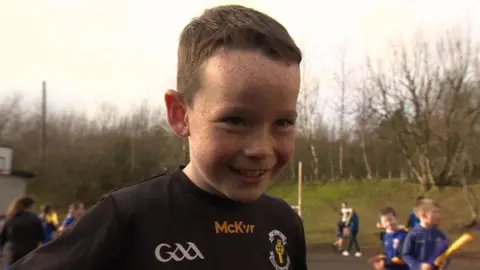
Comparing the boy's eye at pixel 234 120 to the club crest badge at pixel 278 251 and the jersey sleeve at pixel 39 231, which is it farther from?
the jersey sleeve at pixel 39 231

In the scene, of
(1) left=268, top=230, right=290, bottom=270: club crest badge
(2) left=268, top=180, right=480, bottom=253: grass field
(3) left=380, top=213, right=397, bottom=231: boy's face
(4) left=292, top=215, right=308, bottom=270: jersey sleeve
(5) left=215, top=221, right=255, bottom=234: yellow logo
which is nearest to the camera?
(5) left=215, top=221, right=255, bottom=234: yellow logo

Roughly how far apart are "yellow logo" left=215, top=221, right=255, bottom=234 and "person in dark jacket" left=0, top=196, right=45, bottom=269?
25.6 ft

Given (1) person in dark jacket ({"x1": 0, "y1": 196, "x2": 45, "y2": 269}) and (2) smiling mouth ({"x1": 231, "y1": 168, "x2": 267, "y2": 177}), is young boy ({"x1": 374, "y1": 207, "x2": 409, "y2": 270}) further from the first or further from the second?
(2) smiling mouth ({"x1": 231, "y1": 168, "x2": 267, "y2": 177})

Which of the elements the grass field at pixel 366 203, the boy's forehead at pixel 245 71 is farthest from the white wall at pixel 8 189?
the boy's forehead at pixel 245 71

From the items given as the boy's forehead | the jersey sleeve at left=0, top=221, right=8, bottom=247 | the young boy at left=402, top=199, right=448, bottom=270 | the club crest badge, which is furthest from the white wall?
the boy's forehead

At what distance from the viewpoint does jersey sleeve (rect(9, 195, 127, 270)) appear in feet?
4.57

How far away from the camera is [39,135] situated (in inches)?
1606

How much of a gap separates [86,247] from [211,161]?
0.42 m

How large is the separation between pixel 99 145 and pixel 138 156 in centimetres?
302

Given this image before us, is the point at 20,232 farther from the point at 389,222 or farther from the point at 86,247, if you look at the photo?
the point at 86,247

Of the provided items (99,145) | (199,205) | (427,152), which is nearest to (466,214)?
(427,152)

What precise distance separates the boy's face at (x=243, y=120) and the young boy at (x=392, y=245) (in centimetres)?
698

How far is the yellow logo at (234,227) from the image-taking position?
5.17 ft

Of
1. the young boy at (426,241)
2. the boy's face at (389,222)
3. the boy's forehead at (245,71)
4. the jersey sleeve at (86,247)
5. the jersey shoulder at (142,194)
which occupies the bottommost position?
the boy's face at (389,222)
